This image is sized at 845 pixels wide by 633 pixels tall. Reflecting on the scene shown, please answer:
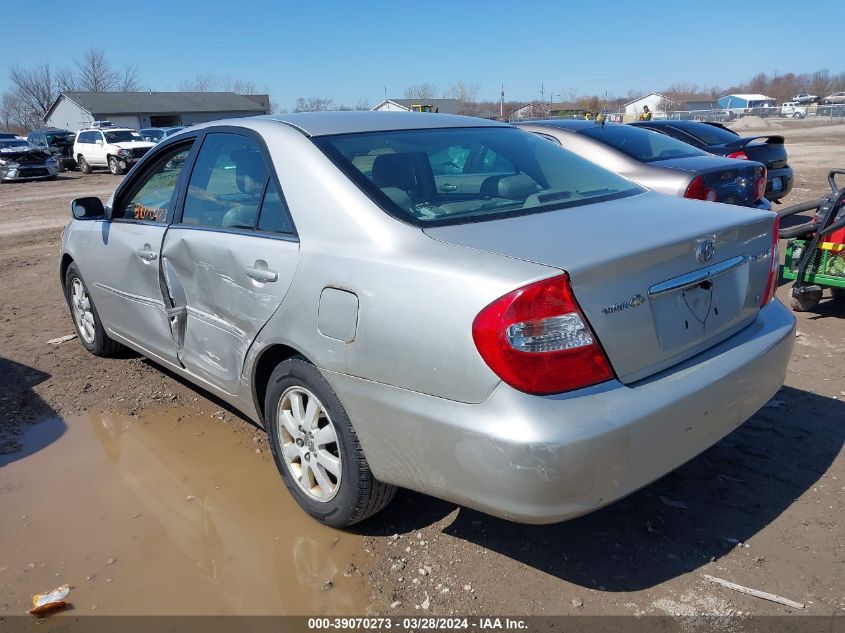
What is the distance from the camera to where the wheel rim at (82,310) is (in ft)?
16.4

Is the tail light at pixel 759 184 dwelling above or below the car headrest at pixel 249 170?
below

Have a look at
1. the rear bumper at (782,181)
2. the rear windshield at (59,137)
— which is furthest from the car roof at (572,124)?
the rear windshield at (59,137)

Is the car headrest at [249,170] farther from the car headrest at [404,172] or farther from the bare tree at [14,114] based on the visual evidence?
the bare tree at [14,114]

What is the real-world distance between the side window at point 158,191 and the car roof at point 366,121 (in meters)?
0.63

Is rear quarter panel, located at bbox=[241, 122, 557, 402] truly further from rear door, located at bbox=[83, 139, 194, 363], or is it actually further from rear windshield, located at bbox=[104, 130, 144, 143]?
rear windshield, located at bbox=[104, 130, 144, 143]

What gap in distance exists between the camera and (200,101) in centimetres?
6725

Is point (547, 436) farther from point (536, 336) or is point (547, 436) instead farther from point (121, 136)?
point (121, 136)

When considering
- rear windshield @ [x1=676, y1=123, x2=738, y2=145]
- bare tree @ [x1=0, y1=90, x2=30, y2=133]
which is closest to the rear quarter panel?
rear windshield @ [x1=676, y1=123, x2=738, y2=145]

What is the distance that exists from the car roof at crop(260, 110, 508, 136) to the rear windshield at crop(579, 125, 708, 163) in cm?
356

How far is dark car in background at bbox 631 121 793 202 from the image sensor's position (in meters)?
8.99

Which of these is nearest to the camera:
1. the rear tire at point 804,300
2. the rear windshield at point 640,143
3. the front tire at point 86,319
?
the front tire at point 86,319

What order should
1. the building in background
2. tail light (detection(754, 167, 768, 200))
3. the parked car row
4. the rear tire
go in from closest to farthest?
the rear tire → tail light (detection(754, 167, 768, 200)) → the parked car row → the building in background

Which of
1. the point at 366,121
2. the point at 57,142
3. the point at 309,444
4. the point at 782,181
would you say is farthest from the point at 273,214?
the point at 57,142

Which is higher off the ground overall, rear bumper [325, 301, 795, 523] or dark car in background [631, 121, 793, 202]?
dark car in background [631, 121, 793, 202]
